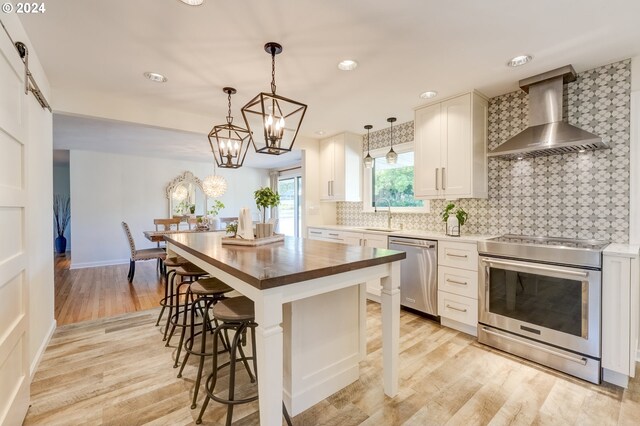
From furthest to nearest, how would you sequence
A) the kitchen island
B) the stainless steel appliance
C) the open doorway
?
the open doorway, the stainless steel appliance, the kitchen island

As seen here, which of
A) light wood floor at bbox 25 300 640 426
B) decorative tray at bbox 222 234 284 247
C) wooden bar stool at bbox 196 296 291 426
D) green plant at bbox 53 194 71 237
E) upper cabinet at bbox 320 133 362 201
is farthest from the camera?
green plant at bbox 53 194 71 237

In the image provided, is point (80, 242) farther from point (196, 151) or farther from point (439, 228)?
point (439, 228)

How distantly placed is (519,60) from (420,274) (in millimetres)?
2170

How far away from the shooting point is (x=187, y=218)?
590 centimetres

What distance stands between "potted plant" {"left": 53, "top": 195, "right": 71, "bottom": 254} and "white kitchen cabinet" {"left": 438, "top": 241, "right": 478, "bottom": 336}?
9.23 meters

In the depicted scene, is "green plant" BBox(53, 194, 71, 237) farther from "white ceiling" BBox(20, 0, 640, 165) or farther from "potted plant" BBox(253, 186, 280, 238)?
"potted plant" BBox(253, 186, 280, 238)

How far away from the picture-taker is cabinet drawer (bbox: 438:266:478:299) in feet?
9.02

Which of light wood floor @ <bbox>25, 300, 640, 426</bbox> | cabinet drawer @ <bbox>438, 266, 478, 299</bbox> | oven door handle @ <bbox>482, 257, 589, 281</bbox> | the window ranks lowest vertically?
light wood floor @ <bbox>25, 300, 640, 426</bbox>

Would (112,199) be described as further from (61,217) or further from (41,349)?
(41,349)

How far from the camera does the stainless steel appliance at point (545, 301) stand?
206 centimetres

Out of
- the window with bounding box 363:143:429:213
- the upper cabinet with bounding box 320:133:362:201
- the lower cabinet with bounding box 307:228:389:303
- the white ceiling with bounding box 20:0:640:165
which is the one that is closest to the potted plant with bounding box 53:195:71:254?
the white ceiling with bounding box 20:0:640:165

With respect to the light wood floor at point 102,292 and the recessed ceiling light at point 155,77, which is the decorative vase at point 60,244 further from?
the recessed ceiling light at point 155,77

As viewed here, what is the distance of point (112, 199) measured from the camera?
6312 millimetres

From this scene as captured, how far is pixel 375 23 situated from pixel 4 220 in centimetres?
238
